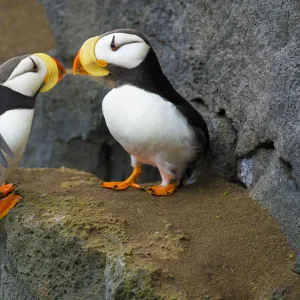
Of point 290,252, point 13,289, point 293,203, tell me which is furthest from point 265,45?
point 13,289

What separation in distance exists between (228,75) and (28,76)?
2.88 ft

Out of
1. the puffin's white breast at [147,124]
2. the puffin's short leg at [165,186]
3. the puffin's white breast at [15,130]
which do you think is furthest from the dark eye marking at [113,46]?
the puffin's short leg at [165,186]

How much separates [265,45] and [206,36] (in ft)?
1.73

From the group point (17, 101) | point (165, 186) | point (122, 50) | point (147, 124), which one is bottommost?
point (165, 186)

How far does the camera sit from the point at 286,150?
238cm

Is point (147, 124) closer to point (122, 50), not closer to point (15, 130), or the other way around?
point (122, 50)

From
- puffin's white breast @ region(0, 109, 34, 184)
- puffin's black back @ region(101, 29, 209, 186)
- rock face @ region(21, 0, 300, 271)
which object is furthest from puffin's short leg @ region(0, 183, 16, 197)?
rock face @ region(21, 0, 300, 271)

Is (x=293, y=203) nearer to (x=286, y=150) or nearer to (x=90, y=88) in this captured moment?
(x=286, y=150)

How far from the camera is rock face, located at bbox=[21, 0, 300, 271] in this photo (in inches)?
95.8

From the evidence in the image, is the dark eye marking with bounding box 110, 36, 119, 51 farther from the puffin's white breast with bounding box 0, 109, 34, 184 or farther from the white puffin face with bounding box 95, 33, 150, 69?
the puffin's white breast with bounding box 0, 109, 34, 184

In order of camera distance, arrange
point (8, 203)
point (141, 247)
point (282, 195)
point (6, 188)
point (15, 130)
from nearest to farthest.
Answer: point (141, 247), point (282, 195), point (15, 130), point (8, 203), point (6, 188)

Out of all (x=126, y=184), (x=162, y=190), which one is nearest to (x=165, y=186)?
(x=162, y=190)

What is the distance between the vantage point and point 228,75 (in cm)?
297

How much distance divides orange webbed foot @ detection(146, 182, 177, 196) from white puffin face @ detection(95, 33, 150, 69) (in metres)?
0.53
